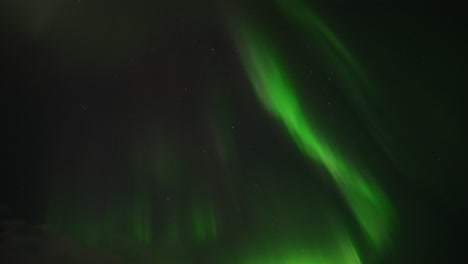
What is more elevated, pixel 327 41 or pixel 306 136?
pixel 327 41

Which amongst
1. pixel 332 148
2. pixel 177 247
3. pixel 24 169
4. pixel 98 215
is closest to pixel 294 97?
pixel 332 148

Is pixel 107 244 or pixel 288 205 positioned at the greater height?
pixel 107 244

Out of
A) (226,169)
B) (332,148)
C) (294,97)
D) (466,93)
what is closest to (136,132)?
(226,169)

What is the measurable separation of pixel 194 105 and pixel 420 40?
0.82 m

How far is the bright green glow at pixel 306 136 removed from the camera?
1.50m

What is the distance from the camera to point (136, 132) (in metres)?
1.57

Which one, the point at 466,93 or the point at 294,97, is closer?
the point at 466,93

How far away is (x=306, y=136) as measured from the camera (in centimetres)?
155

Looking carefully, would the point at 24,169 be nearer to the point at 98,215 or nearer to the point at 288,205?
the point at 98,215

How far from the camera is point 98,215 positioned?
156 cm

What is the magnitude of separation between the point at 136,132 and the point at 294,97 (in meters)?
0.59

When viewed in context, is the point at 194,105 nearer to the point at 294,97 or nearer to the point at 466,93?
the point at 294,97

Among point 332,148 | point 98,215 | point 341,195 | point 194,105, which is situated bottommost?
point 341,195

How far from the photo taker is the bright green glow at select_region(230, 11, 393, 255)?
1500mm
